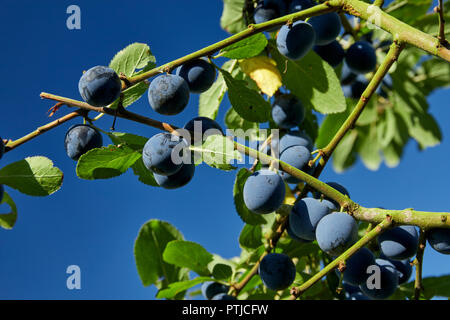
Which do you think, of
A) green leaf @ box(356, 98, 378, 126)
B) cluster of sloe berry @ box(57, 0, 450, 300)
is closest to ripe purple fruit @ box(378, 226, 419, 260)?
cluster of sloe berry @ box(57, 0, 450, 300)

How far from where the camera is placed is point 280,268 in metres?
1.40

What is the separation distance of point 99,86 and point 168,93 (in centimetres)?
16

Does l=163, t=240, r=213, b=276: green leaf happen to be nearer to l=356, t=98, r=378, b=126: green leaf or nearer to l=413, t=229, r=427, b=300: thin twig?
l=413, t=229, r=427, b=300: thin twig

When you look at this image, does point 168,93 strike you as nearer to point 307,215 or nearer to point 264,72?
point 307,215

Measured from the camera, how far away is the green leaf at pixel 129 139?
1283 mm

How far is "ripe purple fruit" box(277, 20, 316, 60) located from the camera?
1.50m

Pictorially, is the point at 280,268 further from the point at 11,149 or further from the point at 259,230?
the point at 11,149

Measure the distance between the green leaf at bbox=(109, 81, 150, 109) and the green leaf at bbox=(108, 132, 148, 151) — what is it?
9 centimetres

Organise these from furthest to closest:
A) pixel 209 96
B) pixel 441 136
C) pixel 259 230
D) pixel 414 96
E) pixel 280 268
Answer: pixel 441 136
pixel 414 96
pixel 209 96
pixel 259 230
pixel 280 268

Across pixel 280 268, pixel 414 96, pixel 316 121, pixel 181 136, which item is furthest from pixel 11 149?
pixel 414 96

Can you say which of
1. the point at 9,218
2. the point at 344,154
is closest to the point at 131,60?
the point at 9,218

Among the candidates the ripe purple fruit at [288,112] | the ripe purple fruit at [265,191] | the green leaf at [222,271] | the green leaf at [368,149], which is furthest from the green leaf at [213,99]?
the green leaf at [368,149]
